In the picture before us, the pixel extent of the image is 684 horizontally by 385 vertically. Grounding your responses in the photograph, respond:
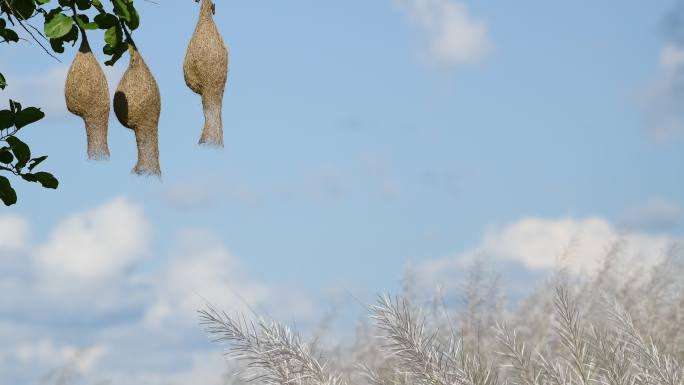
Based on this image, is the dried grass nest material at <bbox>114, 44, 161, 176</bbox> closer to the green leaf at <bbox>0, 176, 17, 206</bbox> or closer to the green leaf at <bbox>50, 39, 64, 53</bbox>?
the green leaf at <bbox>50, 39, 64, 53</bbox>

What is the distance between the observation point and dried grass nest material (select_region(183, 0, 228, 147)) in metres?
4.78

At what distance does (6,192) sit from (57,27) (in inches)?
31.0

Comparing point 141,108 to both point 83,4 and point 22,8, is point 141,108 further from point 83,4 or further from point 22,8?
point 22,8

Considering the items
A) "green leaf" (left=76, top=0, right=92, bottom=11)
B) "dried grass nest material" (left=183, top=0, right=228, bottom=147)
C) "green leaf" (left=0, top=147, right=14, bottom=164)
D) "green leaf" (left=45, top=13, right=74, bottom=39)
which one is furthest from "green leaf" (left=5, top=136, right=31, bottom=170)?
"dried grass nest material" (left=183, top=0, right=228, bottom=147)

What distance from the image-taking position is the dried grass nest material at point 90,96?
4.79 meters

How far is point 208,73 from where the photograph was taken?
15.7 ft

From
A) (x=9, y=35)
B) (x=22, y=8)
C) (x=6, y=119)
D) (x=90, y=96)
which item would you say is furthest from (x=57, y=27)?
(x=6, y=119)

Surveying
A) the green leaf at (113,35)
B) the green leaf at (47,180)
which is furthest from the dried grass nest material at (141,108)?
the green leaf at (47,180)

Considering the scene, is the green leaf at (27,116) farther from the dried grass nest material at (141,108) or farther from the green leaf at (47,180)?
the dried grass nest material at (141,108)

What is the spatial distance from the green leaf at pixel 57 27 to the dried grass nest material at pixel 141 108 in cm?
36

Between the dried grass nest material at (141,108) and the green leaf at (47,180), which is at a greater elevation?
the dried grass nest material at (141,108)

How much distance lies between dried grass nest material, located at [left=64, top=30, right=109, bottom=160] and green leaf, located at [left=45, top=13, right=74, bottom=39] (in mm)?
286

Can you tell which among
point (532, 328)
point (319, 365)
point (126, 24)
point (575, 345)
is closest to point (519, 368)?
point (575, 345)

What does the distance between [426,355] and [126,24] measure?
2.53 metres
